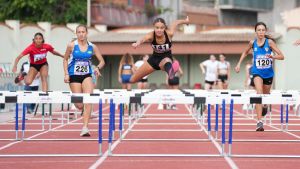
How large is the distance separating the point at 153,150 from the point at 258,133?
380cm

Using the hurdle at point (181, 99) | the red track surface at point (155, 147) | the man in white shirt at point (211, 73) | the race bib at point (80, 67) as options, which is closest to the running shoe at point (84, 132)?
the red track surface at point (155, 147)

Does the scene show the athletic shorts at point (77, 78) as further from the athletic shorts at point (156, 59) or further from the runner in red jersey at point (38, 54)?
the runner in red jersey at point (38, 54)

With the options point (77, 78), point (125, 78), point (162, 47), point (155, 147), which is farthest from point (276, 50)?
point (125, 78)

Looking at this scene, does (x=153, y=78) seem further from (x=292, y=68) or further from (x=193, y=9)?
(x=193, y=9)

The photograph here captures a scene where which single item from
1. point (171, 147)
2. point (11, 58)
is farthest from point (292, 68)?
point (171, 147)

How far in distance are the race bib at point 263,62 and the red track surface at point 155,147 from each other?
4.12ft

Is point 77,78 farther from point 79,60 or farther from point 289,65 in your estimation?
point 289,65

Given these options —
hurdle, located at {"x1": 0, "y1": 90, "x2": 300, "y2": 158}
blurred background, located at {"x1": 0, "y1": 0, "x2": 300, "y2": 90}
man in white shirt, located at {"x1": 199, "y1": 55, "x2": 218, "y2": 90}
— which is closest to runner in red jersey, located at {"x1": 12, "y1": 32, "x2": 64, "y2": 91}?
hurdle, located at {"x1": 0, "y1": 90, "x2": 300, "y2": 158}

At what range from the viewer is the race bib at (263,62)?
13969 mm

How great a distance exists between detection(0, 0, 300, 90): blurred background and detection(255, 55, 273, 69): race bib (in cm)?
1040

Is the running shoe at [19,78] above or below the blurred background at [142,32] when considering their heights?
below

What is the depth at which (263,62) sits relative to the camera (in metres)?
14.0

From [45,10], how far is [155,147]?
143ft

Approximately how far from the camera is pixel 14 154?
34.0ft
